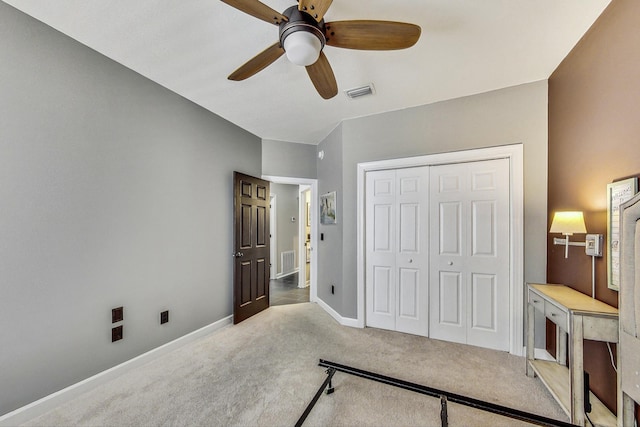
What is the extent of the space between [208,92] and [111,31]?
906 mm

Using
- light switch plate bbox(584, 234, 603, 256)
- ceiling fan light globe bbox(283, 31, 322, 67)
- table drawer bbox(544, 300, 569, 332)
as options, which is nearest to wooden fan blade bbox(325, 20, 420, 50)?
ceiling fan light globe bbox(283, 31, 322, 67)

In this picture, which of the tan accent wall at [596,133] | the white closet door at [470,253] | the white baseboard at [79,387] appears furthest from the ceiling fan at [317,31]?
the white baseboard at [79,387]

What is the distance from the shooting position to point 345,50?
6.67 ft

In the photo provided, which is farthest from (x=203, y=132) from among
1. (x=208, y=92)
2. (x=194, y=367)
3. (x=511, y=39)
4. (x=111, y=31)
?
(x=511, y=39)

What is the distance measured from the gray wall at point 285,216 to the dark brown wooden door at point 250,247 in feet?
6.68

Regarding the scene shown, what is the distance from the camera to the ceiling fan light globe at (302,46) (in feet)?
4.59

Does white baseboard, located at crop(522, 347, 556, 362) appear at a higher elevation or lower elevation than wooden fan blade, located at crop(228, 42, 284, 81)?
lower

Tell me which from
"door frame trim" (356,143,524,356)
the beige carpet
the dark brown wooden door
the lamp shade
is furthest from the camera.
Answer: the dark brown wooden door

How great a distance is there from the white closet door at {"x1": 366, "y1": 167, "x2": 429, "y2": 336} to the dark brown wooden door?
162cm

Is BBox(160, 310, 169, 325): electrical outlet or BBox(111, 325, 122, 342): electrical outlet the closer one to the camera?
BBox(111, 325, 122, 342): electrical outlet

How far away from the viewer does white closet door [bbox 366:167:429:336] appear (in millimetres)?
2951

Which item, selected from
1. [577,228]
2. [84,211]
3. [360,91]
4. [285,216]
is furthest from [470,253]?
[285,216]

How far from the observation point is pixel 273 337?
9.64 feet

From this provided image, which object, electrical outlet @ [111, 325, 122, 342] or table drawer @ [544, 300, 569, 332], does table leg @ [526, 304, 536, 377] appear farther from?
electrical outlet @ [111, 325, 122, 342]
